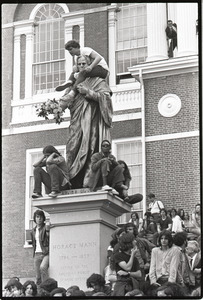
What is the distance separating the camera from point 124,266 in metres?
12.7

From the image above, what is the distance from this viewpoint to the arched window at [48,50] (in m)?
24.3

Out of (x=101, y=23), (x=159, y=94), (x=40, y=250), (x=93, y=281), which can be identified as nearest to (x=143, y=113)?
(x=159, y=94)

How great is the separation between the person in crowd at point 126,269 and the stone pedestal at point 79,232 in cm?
62

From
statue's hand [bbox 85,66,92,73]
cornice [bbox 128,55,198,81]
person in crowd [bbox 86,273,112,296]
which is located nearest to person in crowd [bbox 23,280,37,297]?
person in crowd [bbox 86,273,112,296]

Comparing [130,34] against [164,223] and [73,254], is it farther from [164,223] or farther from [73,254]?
[73,254]

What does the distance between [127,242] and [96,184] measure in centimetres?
134

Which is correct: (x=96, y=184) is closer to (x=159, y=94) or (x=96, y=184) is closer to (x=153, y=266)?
(x=153, y=266)

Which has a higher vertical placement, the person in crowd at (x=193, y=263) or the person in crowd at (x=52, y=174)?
the person in crowd at (x=52, y=174)

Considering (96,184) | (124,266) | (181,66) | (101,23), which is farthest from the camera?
(101,23)

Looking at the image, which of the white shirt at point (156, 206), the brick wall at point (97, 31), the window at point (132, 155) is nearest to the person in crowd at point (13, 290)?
the white shirt at point (156, 206)

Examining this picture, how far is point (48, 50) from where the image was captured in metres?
24.6

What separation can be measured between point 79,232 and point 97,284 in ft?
3.59

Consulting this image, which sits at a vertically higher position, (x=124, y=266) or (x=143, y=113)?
(x=143, y=113)

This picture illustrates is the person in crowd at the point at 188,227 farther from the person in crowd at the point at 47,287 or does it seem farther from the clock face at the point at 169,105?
the clock face at the point at 169,105
